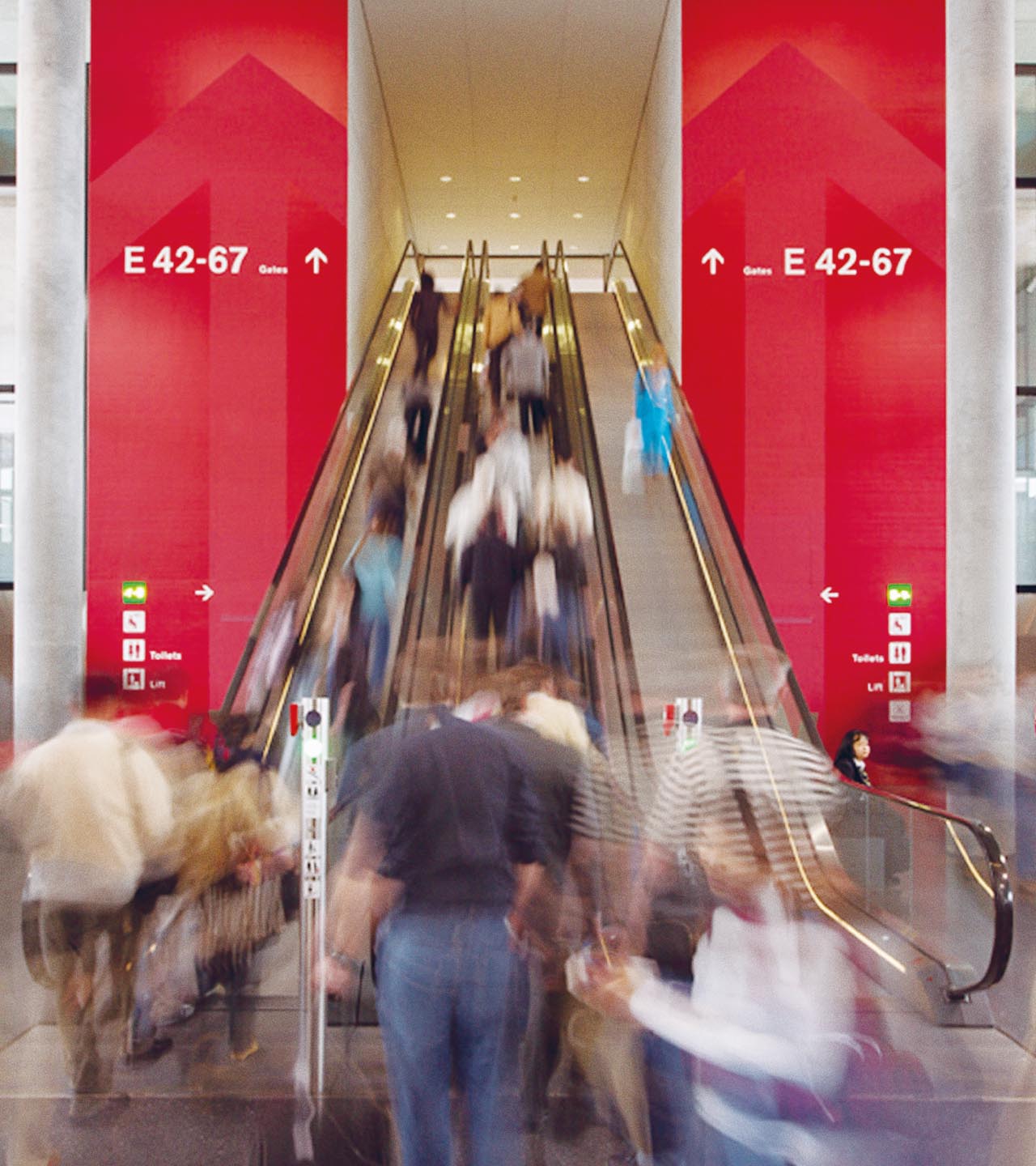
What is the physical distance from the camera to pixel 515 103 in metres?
16.1

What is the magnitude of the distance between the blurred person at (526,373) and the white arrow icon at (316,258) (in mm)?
1802

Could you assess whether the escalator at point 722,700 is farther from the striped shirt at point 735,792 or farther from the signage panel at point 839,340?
the signage panel at point 839,340

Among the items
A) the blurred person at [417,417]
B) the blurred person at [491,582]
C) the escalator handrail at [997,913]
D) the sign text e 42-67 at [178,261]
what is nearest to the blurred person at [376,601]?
the blurred person at [491,582]

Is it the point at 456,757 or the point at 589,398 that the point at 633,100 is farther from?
the point at 456,757

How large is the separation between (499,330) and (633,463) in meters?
1.70

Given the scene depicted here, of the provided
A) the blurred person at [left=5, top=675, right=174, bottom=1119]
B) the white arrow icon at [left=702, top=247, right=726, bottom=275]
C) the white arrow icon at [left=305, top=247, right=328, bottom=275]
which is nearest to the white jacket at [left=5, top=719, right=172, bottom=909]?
the blurred person at [left=5, top=675, right=174, bottom=1119]

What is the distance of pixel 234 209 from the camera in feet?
34.9

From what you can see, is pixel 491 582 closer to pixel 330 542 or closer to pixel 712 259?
pixel 330 542

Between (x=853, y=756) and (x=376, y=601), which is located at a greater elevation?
(x=376, y=601)

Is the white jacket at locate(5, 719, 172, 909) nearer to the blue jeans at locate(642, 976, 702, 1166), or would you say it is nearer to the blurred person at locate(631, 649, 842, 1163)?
the blurred person at locate(631, 649, 842, 1163)

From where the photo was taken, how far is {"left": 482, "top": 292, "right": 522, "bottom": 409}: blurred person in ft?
35.2

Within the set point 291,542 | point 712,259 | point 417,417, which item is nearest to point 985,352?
point 712,259

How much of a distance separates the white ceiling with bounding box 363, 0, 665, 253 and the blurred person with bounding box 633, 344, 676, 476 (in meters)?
4.85

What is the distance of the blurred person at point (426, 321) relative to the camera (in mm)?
12438
